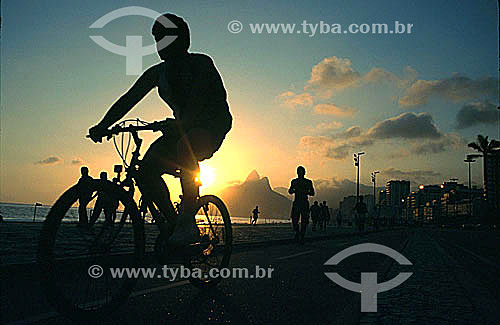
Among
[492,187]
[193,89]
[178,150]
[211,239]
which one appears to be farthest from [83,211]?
[492,187]

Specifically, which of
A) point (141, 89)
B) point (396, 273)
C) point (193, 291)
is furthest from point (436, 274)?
point (141, 89)

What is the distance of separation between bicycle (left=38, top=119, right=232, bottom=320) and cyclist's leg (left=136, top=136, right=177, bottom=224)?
0.18ft

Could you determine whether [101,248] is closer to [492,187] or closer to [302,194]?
[302,194]

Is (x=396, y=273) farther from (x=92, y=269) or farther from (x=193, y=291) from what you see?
(x=92, y=269)

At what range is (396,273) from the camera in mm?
6477

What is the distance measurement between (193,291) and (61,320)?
1549 millimetres

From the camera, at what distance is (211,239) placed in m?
4.88

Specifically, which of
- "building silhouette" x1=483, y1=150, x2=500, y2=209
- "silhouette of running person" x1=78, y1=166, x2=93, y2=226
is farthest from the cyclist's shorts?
"building silhouette" x1=483, y1=150, x2=500, y2=209

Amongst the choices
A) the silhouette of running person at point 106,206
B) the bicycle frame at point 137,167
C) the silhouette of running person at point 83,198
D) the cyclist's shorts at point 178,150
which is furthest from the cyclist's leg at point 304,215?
the silhouette of running person at point 83,198

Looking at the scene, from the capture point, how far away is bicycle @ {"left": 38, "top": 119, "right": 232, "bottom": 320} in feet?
9.84

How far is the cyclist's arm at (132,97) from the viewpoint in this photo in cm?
403

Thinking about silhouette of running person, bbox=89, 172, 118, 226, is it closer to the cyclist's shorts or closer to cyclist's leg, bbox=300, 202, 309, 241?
the cyclist's shorts

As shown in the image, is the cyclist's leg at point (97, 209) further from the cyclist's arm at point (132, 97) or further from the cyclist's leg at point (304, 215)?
the cyclist's leg at point (304, 215)

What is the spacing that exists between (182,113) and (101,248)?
145 cm
